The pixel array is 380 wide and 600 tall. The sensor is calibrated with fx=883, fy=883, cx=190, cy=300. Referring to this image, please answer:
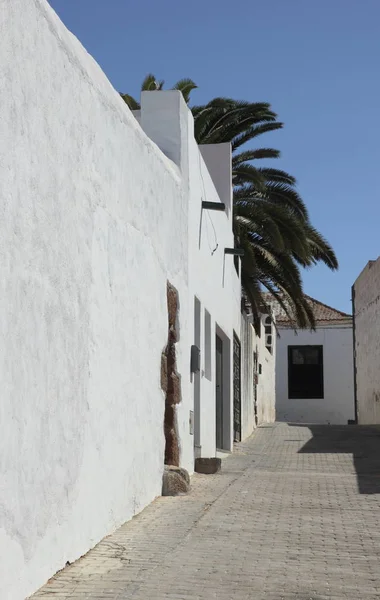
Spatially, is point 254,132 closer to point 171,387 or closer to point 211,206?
point 211,206

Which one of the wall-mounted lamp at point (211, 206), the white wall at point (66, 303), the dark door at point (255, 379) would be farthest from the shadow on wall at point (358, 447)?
the wall-mounted lamp at point (211, 206)

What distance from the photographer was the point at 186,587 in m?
4.97

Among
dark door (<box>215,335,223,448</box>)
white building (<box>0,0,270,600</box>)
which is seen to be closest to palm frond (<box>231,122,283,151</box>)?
dark door (<box>215,335,223,448</box>)

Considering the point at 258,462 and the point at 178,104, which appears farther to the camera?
the point at 258,462

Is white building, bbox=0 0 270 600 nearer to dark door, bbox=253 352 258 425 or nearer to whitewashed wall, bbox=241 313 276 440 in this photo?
whitewashed wall, bbox=241 313 276 440

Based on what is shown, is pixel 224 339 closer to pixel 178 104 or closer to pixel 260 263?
pixel 260 263

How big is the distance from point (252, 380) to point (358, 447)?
6643mm

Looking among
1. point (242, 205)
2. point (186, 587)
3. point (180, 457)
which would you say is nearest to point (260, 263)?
point (242, 205)

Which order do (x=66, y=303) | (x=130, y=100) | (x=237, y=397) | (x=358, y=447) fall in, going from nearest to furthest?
(x=66, y=303), (x=358, y=447), (x=237, y=397), (x=130, y=100)

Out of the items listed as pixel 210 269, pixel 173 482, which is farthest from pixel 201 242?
pixel 173 482

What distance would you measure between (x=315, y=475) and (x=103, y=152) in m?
6.11

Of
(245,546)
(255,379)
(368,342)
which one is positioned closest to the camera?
(245,546)

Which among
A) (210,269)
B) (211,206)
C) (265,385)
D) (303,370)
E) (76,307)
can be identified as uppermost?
(211,206)

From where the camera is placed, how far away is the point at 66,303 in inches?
213
